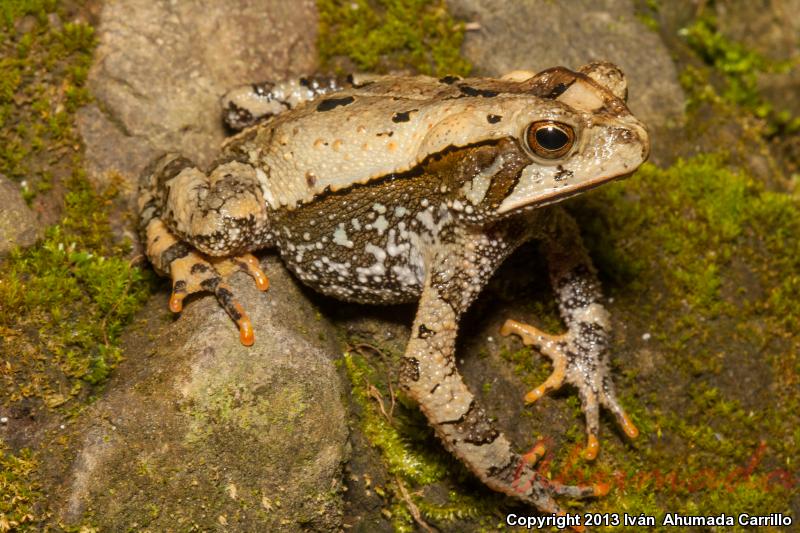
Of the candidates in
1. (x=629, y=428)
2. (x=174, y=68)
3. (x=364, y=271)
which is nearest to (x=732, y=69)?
(x=629, y=428)

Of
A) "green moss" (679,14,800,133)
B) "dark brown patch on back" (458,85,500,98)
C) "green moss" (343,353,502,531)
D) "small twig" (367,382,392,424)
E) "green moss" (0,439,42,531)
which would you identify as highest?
"dark brown patch on back" (458,85,500,98)

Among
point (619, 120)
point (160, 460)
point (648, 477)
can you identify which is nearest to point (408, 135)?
point (619, 120)

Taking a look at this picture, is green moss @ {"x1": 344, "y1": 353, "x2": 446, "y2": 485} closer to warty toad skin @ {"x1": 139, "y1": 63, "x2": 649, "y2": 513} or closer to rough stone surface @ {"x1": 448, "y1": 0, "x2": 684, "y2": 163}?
warty toad skin @ {"x1": 139, "y1": 63, "x2": 649, "y2": 513}

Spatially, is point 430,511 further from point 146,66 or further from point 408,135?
point 146,66

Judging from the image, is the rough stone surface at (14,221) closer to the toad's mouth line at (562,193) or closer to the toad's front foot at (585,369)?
the toad's mouth line at (562,193)

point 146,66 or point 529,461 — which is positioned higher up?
point 146,66

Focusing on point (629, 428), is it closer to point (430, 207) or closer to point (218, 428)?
point (430, 207)

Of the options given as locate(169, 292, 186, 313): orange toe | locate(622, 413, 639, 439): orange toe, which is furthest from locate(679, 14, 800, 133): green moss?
locate(169, 292, 186, 313): orange toe
